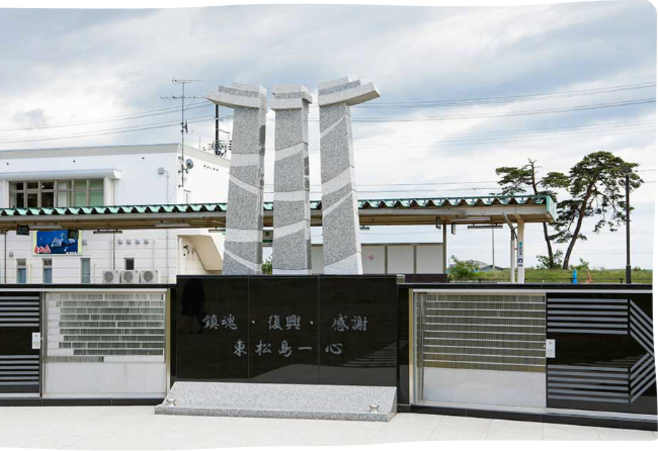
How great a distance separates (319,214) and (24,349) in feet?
32.0

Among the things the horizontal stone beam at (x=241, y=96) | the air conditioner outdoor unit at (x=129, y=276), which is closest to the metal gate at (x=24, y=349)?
the horizontal stone beam at (x=241, y=96)

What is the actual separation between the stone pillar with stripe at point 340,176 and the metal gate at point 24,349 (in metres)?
4.25

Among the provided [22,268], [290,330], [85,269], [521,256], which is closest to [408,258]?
[521,256]

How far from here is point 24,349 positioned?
10.3 meters

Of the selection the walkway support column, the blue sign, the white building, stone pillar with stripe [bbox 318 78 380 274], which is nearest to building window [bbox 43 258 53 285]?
the white building

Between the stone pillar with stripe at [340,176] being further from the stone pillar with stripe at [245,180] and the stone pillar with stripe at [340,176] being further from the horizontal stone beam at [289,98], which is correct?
the stone pillar with stripe at [245,180]

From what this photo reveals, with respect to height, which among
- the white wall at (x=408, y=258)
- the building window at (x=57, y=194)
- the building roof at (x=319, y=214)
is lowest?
the white wall at (x=408, y=258)

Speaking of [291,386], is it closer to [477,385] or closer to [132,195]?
[477,385]

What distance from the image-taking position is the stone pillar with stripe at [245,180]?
35.6 ft

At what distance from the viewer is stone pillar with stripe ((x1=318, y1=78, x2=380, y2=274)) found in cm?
1048

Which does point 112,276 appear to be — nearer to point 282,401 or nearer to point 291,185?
point 291,185

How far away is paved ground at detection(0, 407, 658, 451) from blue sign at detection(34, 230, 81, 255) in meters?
21.5

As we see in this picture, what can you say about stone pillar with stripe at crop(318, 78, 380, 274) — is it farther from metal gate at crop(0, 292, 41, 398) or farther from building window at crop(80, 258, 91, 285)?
building window at crop(80, 258, 91, 285)

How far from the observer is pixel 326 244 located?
417 inches
